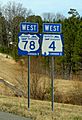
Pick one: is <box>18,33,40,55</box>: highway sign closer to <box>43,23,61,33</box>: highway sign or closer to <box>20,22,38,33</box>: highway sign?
<box>20,22,38,33</box>: highway sign

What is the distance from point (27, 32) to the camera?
570 inches

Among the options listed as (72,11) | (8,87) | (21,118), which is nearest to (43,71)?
(8,87)

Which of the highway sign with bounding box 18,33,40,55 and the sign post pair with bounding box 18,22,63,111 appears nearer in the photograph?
the sign post pair with bounding box 18,22,63,111

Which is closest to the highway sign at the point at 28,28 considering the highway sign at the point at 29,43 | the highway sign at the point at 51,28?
the highway sign at the point at 29,43

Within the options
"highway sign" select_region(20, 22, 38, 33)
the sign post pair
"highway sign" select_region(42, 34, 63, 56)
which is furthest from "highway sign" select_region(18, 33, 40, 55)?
"highway sign" select_region(42, 34, 63, 56)

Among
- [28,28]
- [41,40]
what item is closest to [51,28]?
[41,40]

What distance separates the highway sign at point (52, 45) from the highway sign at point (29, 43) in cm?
33

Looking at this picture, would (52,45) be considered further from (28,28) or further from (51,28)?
(28,28)

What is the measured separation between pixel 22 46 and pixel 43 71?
45.3 feet

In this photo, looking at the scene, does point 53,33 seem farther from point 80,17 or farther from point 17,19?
point 17,19

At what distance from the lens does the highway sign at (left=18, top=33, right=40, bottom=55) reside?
1438cm

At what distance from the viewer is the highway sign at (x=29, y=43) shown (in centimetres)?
1438

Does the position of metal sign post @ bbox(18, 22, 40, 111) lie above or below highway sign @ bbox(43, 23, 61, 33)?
below

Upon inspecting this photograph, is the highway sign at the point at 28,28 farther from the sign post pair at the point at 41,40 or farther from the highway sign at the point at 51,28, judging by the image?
the highway sign at the point at 51,28
